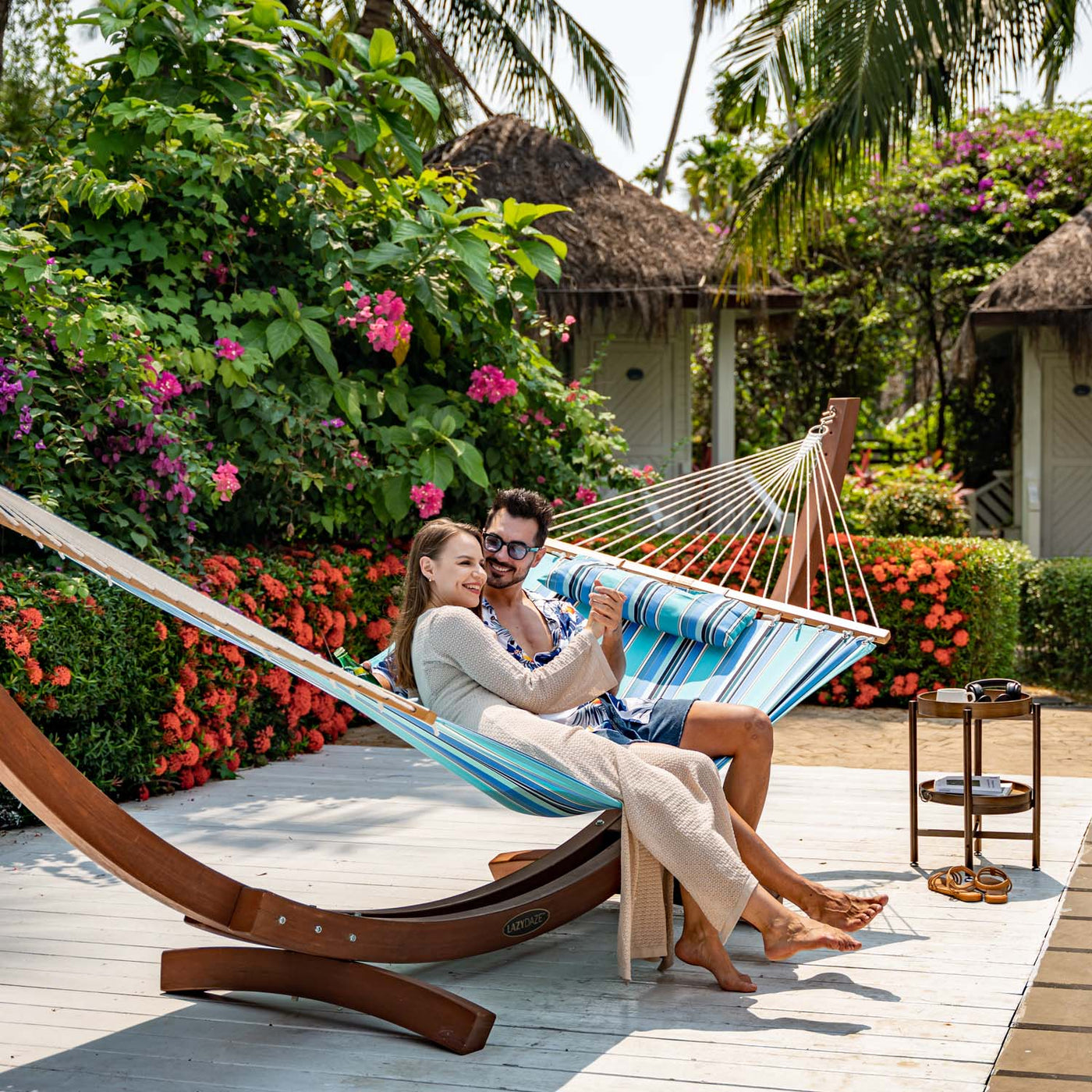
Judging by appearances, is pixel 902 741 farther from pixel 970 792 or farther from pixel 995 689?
pixel 970 792

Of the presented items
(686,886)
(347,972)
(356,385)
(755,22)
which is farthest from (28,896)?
(755,22)

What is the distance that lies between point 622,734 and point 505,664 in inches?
16.0

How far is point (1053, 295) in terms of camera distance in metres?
9.30

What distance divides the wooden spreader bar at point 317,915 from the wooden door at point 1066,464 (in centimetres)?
858

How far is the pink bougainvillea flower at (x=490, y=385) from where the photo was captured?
5652 millimetres

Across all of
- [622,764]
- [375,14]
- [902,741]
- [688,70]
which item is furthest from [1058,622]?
[688,70]

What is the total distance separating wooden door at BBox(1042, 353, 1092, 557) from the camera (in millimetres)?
10398

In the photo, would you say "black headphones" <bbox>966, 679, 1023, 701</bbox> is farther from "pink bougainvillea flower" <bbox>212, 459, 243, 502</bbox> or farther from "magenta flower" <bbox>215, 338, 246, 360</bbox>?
"magenta flower" <bbox>215, 338, 246, 360</bbox>

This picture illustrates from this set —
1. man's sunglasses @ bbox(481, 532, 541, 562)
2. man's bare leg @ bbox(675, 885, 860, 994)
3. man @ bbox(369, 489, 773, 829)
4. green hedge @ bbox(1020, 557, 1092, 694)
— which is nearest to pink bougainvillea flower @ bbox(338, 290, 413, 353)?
man @ bbox(369, 489, 773, 829)

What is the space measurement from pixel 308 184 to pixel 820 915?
3.66 metres

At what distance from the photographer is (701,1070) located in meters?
2.21

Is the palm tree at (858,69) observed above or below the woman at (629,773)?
above

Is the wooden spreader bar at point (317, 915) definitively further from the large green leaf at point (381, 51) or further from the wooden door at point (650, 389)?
the wooden door at point (650, 389)

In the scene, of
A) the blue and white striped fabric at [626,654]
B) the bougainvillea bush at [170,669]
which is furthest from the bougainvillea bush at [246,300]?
the blue and white striped fabric at [626,654]
